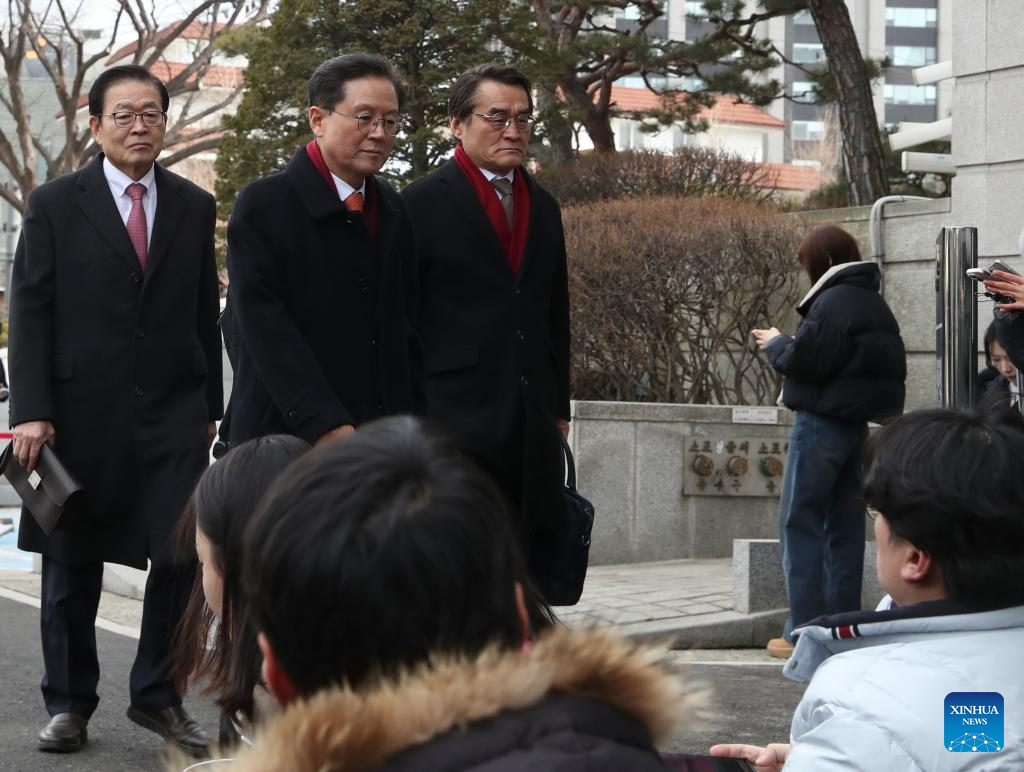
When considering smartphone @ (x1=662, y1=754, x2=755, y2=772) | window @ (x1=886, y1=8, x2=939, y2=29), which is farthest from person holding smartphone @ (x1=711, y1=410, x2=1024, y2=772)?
window @ (x1=886, y1=8, x2=939, y2=29)

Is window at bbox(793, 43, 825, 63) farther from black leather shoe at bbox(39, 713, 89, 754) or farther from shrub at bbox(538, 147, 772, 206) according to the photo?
black leather shoe at bbox(39, 713, 89, 754)

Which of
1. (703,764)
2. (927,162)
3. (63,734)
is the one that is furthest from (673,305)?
(703,764)

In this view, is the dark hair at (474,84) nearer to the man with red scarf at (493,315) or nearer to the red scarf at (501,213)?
the man with red scarf at (493,315)

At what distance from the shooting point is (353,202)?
15.4ft

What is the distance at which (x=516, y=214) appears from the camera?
5141mm

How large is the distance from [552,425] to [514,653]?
3.50 meters

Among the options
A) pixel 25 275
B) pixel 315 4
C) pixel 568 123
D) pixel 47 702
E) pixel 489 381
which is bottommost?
pixel 47 702

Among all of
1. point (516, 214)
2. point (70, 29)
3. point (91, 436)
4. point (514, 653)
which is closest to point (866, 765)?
point (514, 653)

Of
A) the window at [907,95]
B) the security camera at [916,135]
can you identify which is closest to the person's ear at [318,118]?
the security camera at [916,135]

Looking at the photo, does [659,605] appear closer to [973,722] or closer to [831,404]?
[831,404]

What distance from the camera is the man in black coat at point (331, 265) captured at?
4.52m

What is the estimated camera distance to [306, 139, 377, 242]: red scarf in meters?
4.67

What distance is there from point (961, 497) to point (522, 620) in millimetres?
1265

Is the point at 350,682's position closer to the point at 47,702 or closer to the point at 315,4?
the point at 47,702
